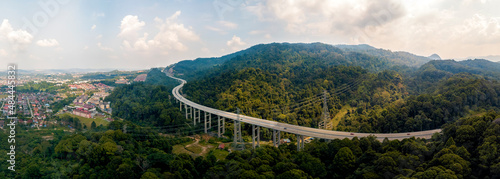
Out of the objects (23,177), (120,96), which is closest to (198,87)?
(120,96)

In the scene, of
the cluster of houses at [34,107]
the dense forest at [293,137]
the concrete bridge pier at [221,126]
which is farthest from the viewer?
the concrete bridge pier at [221,126]

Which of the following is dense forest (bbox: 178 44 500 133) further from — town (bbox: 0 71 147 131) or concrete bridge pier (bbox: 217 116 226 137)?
town (bbox: 0 71 147 131)

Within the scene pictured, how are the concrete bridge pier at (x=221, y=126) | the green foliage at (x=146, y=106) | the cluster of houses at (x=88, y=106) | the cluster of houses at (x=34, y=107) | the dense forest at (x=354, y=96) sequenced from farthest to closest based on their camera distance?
the cluster of houses at (x=88, y=106) → the green foliage at (x=146, y=106) → the concrete bridge pier at (x=221, y=126) → the cluster of houses at (x=34, y=107) → the dense forest at (x=354, y=96)

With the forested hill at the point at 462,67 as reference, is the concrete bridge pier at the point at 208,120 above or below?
below

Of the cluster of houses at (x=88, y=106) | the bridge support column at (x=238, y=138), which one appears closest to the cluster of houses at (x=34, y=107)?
the cluster of houses at (x=88, y=106)

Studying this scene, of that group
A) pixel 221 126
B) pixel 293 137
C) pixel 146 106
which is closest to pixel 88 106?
pixel 146 106

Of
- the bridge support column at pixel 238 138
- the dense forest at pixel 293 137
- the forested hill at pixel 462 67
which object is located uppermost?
the forested hill at pixel 462 67

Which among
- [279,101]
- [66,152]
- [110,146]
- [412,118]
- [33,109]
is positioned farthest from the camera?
[279,101]

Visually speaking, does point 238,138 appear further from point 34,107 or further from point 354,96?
point 34,107

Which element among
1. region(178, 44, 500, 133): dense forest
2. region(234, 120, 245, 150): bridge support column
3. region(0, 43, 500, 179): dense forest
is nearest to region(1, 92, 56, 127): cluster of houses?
region(0, 43, 500, 179): dense forest

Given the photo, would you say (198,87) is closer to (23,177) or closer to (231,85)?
(231,85)

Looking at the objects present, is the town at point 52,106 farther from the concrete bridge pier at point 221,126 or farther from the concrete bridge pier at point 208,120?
the concrete bridge pier at point 221,126
